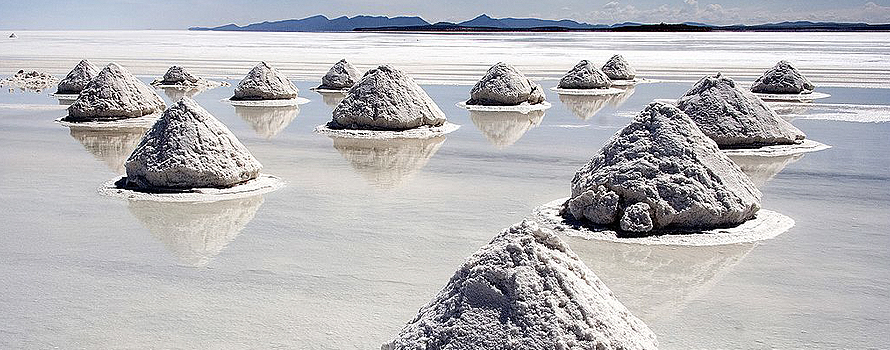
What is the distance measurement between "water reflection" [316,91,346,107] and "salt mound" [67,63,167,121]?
12.5ft

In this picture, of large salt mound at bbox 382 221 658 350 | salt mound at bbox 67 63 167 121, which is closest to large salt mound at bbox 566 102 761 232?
large salt mound at bbox 382 221 658 350

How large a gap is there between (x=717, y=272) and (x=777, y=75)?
46.6ft

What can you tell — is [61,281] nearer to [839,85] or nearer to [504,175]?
[504,175]

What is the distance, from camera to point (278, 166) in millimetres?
9766

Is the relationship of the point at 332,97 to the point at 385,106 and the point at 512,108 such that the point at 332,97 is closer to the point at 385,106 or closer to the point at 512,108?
the point at 512,108

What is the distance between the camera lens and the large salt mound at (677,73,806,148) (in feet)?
35.2

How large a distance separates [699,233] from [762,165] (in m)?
3.70

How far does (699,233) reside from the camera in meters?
6.56

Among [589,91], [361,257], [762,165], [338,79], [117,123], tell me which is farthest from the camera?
[338,79]

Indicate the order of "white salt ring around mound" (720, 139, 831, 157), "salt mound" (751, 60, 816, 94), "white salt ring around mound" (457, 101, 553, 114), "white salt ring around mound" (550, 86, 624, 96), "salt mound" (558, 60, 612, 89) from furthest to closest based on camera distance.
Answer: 1. "salt mound" (558, 60, 612, 89)
2. "white salt ring around mound" (550, 86, 624, 96)
3. "salt mound" (751, 60, 816, 94)
4. "white salt ring around mound" (457, 101, 553, 114)
5. "white salt ring around mound" (720, 139, 831, 157)

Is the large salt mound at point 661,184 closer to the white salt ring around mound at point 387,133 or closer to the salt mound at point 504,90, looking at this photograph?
the white salt ring around mound at point 387,133

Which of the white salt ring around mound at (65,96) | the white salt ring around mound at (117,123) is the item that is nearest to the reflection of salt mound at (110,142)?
the white salt ring around mound at (117,123)

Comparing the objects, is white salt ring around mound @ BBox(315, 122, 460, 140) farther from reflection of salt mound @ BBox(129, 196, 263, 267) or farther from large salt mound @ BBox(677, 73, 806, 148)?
reflection of salt mound @ BBox(129, 196, 263, 267)

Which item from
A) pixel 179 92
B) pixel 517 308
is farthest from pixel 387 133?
pixel 179 92
